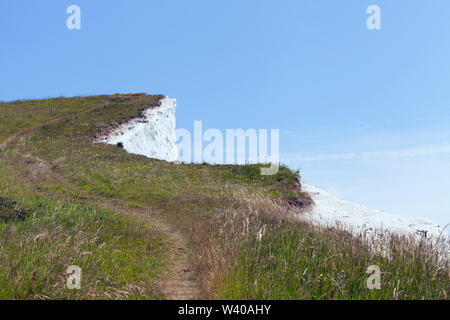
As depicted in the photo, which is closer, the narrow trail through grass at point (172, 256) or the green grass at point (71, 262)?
the green grass at point (71, 262)

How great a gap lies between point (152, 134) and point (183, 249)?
37136mm

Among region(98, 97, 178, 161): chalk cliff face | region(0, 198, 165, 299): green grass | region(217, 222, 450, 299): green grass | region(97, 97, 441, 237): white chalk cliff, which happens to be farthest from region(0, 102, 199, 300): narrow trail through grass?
region(98, 97, 178, 161): chalk cliff face

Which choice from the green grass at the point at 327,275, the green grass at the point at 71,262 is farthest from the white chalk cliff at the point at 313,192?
the green grass at the point at 71,262

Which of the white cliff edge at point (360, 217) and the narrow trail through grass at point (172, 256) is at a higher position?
the narrow trail through grass at point (172, 256)

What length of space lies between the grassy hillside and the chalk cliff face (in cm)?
1741

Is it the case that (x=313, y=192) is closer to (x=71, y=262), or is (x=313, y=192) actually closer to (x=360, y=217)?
(x=360, y=217)

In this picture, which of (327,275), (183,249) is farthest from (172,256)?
(327,275)

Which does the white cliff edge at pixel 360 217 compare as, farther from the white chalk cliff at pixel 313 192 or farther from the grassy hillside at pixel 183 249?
the grassy hillside at pixel 183 249

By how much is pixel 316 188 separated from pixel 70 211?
16.9 m

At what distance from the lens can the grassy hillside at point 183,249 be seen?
585 cm

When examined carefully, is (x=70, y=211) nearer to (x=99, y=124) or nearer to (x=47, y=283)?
(x=47, y=283)

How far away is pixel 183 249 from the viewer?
10.7 m

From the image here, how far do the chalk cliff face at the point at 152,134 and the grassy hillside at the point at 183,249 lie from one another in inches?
685
